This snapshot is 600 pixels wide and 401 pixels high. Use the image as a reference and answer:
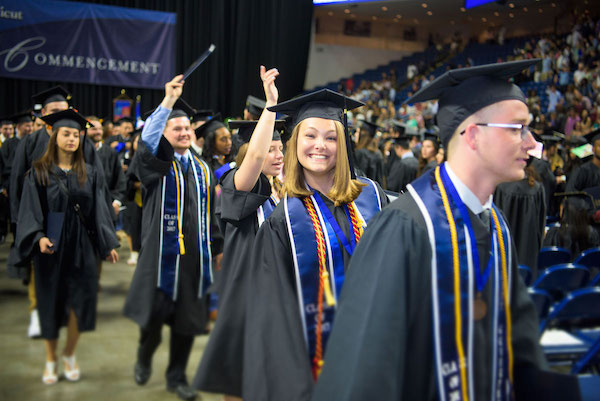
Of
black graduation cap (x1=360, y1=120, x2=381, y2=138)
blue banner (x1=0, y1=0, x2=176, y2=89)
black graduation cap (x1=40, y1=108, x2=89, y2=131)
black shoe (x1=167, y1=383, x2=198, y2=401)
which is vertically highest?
blue banner (x1=0, y1=0, x2=176, y2=89)

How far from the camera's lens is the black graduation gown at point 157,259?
3.56 m

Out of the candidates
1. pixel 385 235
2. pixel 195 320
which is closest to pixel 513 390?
pixel 385 235

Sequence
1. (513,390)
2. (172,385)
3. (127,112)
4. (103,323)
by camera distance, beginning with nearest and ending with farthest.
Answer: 1. (513,390)
2. (172,385)
3. (103,323)
4. (127,112)

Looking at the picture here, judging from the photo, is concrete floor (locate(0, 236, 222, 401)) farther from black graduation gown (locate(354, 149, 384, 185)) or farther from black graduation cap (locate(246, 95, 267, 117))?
black graduation gown (locate(354, 149, 384, 185))

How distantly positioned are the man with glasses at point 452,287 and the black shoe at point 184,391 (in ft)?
8.18

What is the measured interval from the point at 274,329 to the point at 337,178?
2.12ft

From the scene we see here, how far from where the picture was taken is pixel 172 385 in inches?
143

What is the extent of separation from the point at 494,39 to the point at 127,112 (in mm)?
13015

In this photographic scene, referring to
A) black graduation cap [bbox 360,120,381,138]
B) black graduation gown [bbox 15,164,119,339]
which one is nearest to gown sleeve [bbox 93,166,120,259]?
black graduation gown [bbox 15,164,119,339]

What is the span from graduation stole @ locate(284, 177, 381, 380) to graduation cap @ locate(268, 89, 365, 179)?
33 cm

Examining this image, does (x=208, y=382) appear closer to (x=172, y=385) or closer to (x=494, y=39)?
(x=172, y=385)

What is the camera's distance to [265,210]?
270 cm

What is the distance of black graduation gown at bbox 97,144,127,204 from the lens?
5.85 m

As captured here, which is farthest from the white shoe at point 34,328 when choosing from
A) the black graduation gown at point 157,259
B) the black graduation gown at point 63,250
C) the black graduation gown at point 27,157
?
the black graduation gown at point 157,259
